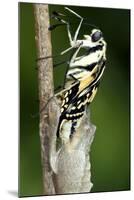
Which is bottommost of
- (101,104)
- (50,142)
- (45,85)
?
(50,142)

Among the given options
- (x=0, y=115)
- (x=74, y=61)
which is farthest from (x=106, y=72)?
(x=0, y=115)

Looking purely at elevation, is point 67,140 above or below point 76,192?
above

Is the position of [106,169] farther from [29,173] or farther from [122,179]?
[29,173]

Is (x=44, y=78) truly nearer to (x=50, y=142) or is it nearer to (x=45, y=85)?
(x=45, y=85)

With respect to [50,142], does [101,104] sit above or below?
above

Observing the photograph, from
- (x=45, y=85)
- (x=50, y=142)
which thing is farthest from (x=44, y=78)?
(x=50, y=142)

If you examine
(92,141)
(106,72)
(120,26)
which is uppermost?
(120,26)

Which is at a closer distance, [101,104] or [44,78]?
[44,78]
